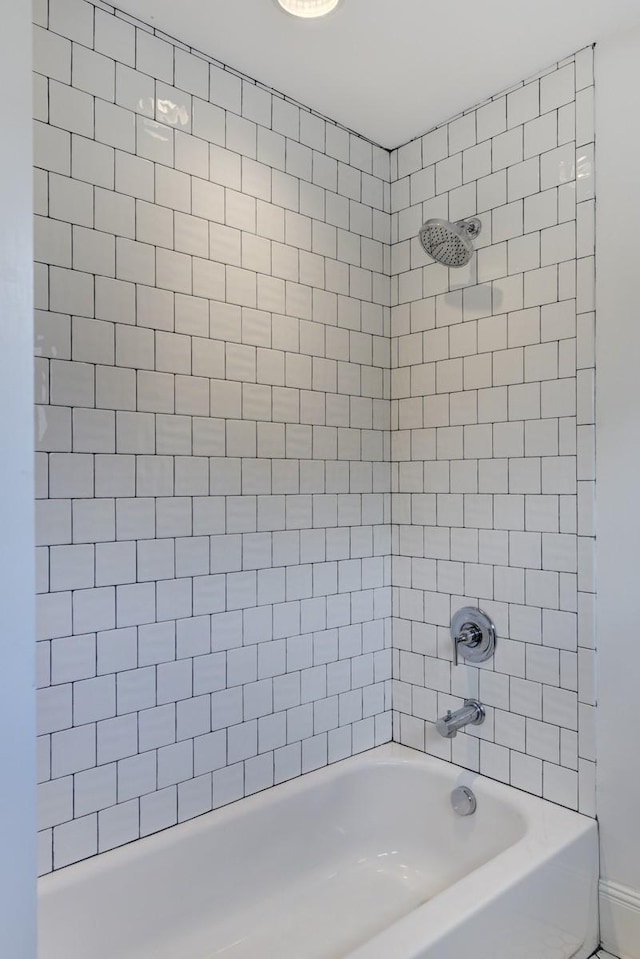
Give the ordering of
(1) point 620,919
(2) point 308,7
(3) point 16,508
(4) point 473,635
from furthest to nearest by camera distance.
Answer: (4) point 473,635 < (1) point 620,919 < (2) point 308,7 < (3) point 16,508

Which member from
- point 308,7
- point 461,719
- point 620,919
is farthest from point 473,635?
point 308,7

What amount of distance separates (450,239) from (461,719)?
157 centimetres

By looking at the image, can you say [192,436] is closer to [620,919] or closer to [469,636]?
[469,636]

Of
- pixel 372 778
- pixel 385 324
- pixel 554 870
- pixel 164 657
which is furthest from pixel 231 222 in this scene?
pixel 554 870

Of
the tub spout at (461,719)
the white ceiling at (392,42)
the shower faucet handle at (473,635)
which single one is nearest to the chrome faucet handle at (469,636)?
the shower faucet handle at (473,635)

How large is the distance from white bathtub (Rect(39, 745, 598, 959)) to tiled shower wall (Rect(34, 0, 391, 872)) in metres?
0.09

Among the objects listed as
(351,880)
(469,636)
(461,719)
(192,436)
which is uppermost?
(192,436)

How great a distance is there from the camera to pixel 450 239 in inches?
80.8

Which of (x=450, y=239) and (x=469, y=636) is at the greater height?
(x=450, y=239)

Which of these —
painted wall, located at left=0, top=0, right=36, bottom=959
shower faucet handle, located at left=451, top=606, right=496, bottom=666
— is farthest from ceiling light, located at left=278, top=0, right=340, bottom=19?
shower faucet handle, located at left=451, top=606, right=496, bottom=666

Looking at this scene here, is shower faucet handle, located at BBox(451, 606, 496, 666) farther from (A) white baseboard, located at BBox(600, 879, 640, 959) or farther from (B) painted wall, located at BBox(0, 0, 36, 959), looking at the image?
(B) painted wall, located at BBox(0, 0, 36, 959)

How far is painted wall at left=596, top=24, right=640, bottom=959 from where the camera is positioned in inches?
72.7

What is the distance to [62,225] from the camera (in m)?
1.67

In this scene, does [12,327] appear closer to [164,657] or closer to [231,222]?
[164,657]
